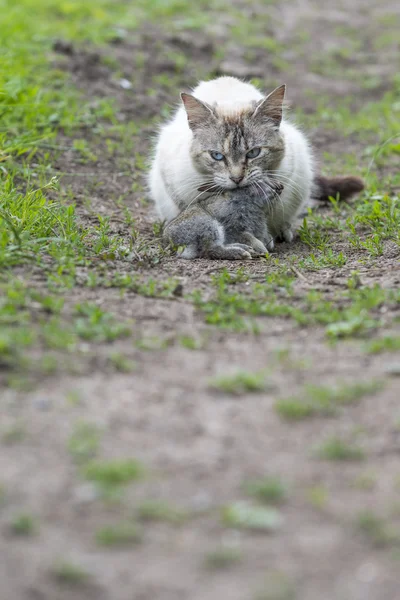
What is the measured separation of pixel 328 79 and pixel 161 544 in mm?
9189

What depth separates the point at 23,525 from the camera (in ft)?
9.24

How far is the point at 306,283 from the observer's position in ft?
17.0

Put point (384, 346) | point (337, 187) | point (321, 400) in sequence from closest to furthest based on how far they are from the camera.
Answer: point (321, 400), point (384, 346), point (337, 187)

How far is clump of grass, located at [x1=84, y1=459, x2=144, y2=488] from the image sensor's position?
307 cm

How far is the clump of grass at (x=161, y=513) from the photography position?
115 inches

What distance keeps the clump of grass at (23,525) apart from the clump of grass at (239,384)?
1154mm

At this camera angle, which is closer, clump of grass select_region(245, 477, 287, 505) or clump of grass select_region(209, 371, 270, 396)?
clump of grass select_region(245, 477, 287, 505)

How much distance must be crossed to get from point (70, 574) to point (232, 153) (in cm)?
375

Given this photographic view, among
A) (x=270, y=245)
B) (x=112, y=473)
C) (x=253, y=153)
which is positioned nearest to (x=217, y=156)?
(x=253, y=153)

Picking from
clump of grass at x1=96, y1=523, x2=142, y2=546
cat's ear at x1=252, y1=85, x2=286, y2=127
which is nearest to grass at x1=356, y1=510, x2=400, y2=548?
clump of grass at x1=96, y1=523, x2=142, y2=546

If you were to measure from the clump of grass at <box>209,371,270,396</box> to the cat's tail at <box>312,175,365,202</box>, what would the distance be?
3543 mm

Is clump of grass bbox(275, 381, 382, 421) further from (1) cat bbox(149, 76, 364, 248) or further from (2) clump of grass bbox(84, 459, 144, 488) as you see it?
(1) cat bbox(149, 76, 364, 248)

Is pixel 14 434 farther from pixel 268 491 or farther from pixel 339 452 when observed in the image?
pixel 339 452

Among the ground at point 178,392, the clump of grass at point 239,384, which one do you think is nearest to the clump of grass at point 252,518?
the ground at point 178,392
